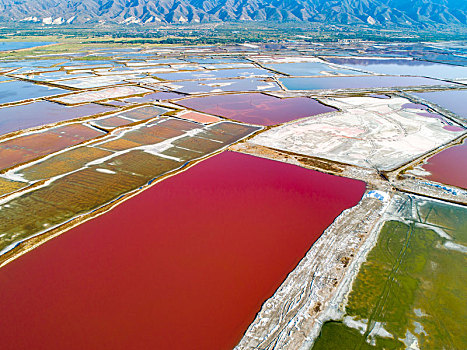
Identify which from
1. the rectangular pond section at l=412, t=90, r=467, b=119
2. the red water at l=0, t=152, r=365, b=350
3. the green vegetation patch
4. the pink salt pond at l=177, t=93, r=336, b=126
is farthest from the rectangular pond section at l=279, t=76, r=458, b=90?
the green vegetation patch

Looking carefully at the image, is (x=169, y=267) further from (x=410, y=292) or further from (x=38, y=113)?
(x=38, y=113)

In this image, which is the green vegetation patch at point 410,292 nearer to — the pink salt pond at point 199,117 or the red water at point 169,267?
the red water at point 169,267

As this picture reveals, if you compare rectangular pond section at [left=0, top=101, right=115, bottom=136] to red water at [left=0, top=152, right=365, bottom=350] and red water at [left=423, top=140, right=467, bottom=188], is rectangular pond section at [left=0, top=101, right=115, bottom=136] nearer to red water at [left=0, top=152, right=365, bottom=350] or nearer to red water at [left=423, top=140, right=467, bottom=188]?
red water at [left=0, top=152, right=365, bottom=350]

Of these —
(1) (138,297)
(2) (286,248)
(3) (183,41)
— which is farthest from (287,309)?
(3) (183,41)

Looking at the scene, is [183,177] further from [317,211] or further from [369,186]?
[369,186]

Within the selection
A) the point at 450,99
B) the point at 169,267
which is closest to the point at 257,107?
the point at 450,99

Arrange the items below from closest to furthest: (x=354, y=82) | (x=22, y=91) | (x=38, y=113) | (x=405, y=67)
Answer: (x=38, y=113) < (x=22, y=91) < (x=354, y=82) < (x=405, y=67)
